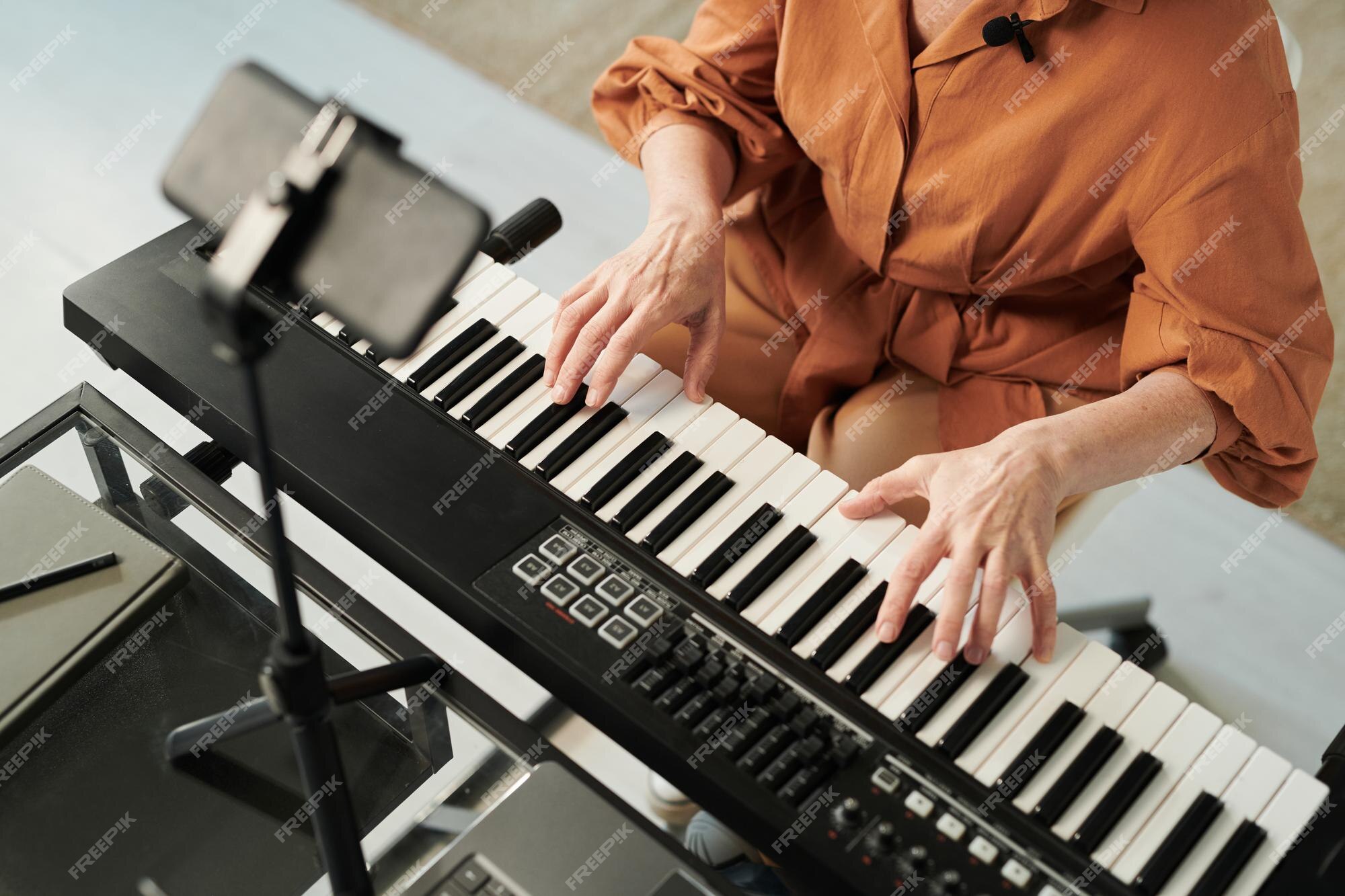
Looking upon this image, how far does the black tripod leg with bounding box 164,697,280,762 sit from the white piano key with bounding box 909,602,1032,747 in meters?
0.54

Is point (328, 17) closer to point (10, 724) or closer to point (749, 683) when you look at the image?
point (10, 724)

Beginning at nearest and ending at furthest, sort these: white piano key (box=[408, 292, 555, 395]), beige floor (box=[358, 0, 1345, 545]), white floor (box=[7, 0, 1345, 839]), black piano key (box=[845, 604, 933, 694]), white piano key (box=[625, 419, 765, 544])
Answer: black piano key (box=[845, 604, 933, 694]), white piano key (box=[625, 419, 765, 544]), white piano key (box=[408, 292, 555, 395]), white floor (box=[7, 0, 1345, 839]), beige floor (box=[358, 0, 1345, 545])

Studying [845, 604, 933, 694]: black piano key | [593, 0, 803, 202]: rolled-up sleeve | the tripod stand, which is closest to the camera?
the tripod stand

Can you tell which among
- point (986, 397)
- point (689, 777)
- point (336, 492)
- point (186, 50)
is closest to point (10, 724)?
point (336, 492)

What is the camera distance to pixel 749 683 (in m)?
1.07

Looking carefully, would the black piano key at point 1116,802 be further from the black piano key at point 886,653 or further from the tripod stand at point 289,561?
→ the tripod stand at point 289,561

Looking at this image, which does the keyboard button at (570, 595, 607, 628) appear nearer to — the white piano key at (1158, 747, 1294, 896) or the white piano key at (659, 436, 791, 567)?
the white piano key at (659, 436, 791, 567)

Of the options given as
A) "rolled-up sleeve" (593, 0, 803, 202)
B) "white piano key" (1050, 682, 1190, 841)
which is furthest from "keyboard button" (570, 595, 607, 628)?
"rolled-up sleeve" (593, 0, 803, 202)

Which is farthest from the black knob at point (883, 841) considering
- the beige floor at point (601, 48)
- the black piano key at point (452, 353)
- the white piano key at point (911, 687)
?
the beige floor at point (601, 48)

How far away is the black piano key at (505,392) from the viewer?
4.14 feet

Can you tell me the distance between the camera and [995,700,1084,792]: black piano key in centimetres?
104

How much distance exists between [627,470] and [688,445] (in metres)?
0.08

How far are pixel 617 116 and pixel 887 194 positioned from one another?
405 mm

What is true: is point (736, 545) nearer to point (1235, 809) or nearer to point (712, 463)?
point (712, 463)
